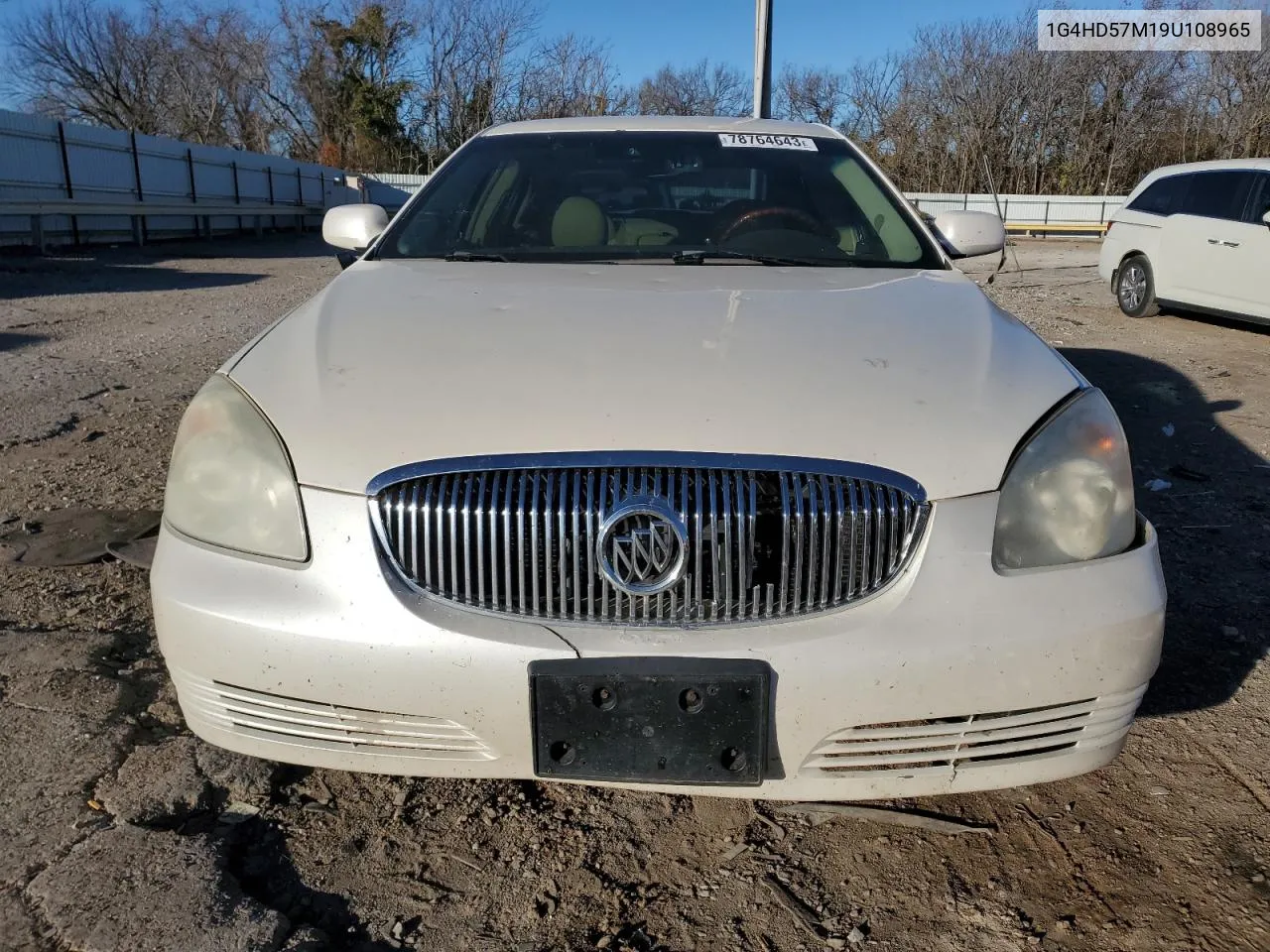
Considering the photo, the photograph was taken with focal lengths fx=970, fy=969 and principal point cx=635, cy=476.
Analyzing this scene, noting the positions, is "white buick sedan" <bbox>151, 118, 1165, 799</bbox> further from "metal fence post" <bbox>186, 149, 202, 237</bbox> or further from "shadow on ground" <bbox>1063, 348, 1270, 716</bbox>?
"metal fence post" <bbox>186, 149, 202, 237</bbox>

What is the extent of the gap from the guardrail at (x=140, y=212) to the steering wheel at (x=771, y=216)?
14.6 m

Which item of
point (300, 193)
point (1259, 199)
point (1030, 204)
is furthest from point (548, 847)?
point (1030, 204)

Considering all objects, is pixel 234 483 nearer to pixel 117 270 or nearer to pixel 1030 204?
pixel 117 270

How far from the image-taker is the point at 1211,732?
2400 mm

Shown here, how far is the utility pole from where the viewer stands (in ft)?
45.3

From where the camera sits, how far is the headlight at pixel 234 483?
67.5 inches

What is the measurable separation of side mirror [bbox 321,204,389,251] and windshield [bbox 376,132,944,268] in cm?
18

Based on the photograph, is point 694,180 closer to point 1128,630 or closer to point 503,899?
point 1128,630

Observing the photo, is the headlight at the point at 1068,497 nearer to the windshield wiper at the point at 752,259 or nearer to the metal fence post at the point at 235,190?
the windshield wiper at the point at 752,259

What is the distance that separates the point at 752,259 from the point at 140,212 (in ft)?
60.1

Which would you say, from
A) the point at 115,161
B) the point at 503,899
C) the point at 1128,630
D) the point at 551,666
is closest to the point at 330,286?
the point at 551,666

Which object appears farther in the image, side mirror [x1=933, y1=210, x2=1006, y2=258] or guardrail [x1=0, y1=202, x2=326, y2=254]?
guardrail [x1=0, y1=202, x2=326, y2=254]

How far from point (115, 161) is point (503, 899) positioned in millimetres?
22210

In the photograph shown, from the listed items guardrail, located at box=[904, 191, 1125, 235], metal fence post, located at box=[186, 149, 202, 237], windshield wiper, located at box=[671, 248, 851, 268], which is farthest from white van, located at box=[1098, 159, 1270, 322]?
guardrail, located at box=[904, 191, 1125, 235]
